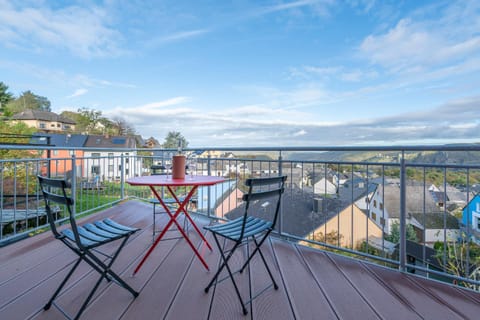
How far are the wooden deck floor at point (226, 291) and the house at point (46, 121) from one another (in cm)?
4131

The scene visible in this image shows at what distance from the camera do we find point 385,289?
1.90m

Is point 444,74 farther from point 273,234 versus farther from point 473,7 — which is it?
point 273,234

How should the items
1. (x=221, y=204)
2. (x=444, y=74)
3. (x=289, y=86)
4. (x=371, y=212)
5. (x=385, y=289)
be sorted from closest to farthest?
(x=385, y=289) → (x=371, y=212) → (x=221, y=204) → (x=444, y=74) → (x=289, y=86)

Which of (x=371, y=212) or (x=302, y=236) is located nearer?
(x=371, y=212)

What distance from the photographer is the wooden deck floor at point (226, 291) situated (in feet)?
5.21

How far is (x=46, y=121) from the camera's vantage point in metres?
37.3

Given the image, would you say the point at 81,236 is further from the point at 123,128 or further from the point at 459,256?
the point at 123,128

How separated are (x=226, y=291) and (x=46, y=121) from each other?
155 feet

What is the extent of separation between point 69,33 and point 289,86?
12052 millimetres

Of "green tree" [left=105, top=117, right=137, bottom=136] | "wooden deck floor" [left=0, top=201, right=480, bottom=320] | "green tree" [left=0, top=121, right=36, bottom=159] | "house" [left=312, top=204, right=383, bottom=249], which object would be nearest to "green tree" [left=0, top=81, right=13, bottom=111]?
"green tree" [left=0, top=121, right=36, bottom=159]

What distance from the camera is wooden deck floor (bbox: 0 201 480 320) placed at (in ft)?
5.21

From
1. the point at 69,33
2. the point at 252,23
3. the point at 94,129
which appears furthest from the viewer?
the point at 94,129

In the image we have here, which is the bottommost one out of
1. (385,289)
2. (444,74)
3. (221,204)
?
(385,289)

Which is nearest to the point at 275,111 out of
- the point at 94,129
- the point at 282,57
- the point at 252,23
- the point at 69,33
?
the point at 282,57
